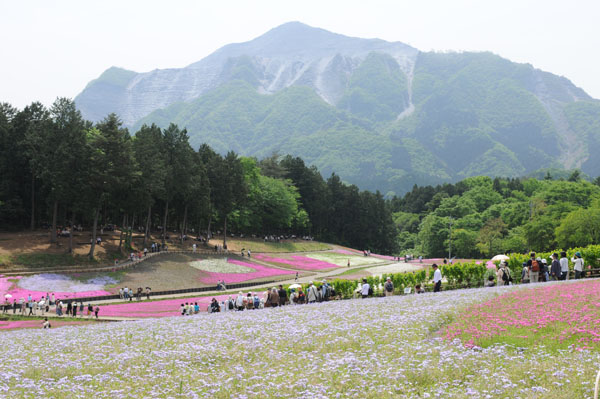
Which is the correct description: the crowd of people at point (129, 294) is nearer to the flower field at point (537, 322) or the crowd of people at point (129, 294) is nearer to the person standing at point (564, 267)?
the person standing at point (564, 267)

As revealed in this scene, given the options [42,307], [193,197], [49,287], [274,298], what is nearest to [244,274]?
[193,197]

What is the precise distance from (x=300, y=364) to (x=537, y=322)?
8451 millimetres

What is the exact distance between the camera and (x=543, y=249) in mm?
89500

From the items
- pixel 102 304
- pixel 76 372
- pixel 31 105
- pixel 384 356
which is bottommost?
pixel 102 304

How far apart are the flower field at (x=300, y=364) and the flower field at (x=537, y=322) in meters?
0.70

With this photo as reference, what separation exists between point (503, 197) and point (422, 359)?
17329 centimetres

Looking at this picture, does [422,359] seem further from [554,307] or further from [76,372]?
[76,372]

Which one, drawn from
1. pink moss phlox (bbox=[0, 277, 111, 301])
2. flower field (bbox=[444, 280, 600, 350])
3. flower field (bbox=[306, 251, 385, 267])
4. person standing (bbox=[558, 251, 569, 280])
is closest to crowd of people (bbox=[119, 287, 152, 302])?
pink moss phlox (bbox=[0, 277, 111, 301])

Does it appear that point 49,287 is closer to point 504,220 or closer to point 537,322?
point 537,322

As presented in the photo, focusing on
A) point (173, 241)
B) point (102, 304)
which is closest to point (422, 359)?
point (102, 304)

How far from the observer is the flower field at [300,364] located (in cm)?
1248

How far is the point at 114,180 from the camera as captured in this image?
66.1m

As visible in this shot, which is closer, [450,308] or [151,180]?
[450,308]

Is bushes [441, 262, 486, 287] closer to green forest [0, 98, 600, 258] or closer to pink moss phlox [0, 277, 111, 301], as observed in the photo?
pink moss phlox [0, 277, 111, 301]
